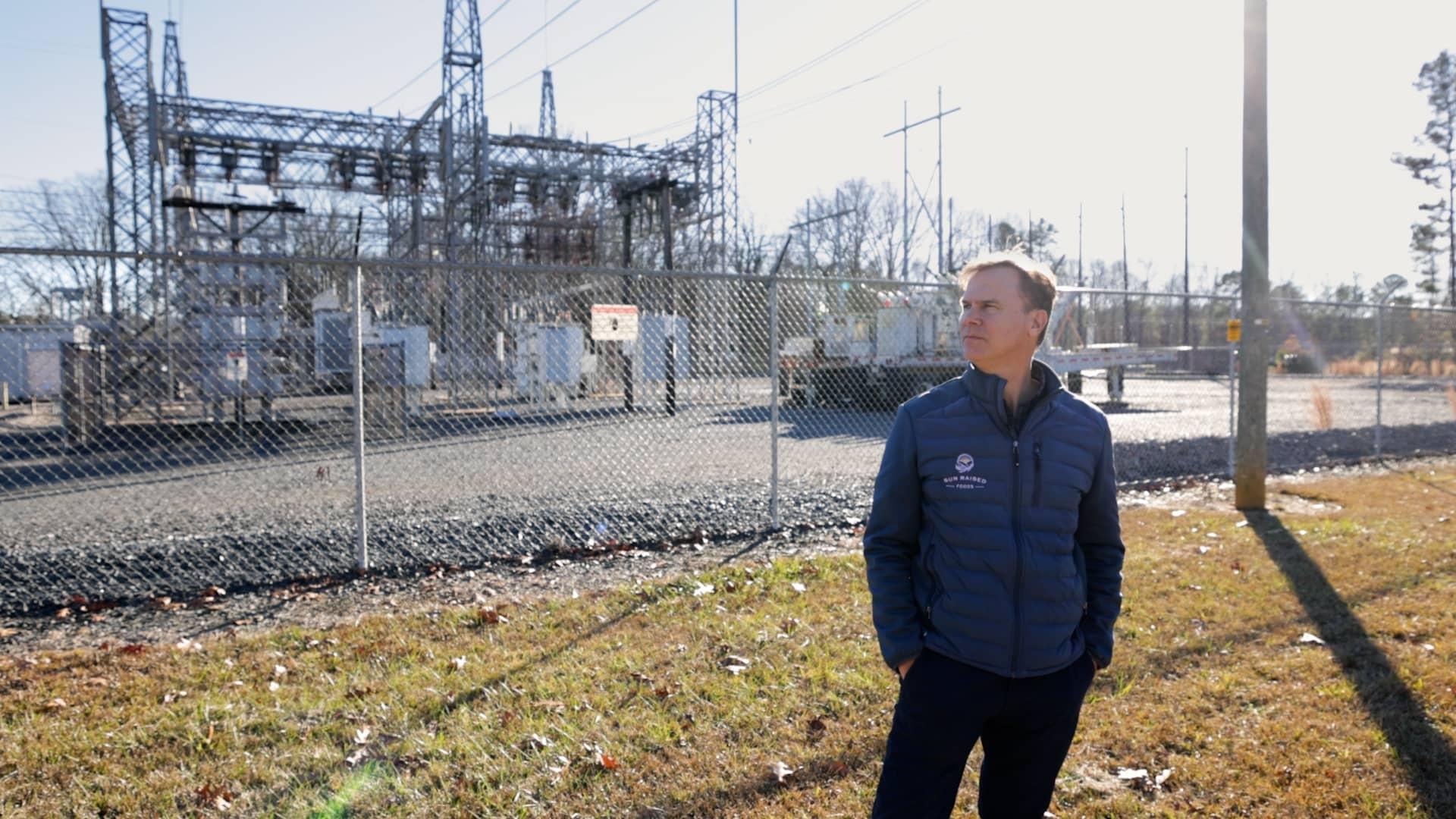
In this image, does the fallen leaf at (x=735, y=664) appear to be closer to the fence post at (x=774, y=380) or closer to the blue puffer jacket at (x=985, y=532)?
the blue puffer jacket at (x=985, y=532)

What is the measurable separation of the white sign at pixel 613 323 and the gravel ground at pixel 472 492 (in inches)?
65.8

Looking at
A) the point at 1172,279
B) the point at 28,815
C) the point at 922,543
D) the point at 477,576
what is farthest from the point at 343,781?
the point at 1172,279

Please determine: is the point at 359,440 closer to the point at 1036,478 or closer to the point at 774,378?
the point at 774,378

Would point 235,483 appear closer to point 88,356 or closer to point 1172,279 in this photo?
point 88,356

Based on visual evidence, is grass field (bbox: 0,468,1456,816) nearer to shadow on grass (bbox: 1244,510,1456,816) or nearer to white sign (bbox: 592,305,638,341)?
shadow on grass (bbox: 1244,510,1456,816)

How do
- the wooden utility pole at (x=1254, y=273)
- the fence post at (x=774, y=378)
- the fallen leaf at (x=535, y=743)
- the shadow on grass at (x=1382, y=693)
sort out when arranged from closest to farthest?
the shadow on grass at (x=1382, y=693)
the fallen leaf at (x=535, y=743)
the fence post at (x=774, y=378)
the wooden utility pole at (x=1254, y=273)

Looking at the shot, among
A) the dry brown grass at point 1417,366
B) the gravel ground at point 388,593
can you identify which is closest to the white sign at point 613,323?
the gravel ground at point 388,593

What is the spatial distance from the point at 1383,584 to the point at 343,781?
19.7ft

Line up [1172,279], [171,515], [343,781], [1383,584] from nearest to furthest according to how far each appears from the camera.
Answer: [343,781] → [1383,584] → [171,515] → [1172,279]

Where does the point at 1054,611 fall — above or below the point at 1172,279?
below

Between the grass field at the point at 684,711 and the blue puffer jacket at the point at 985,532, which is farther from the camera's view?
the grass field at the point at 684,711

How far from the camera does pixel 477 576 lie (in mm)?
6609

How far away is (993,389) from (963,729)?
32.1 inches

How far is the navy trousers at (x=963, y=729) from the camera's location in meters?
2.28
